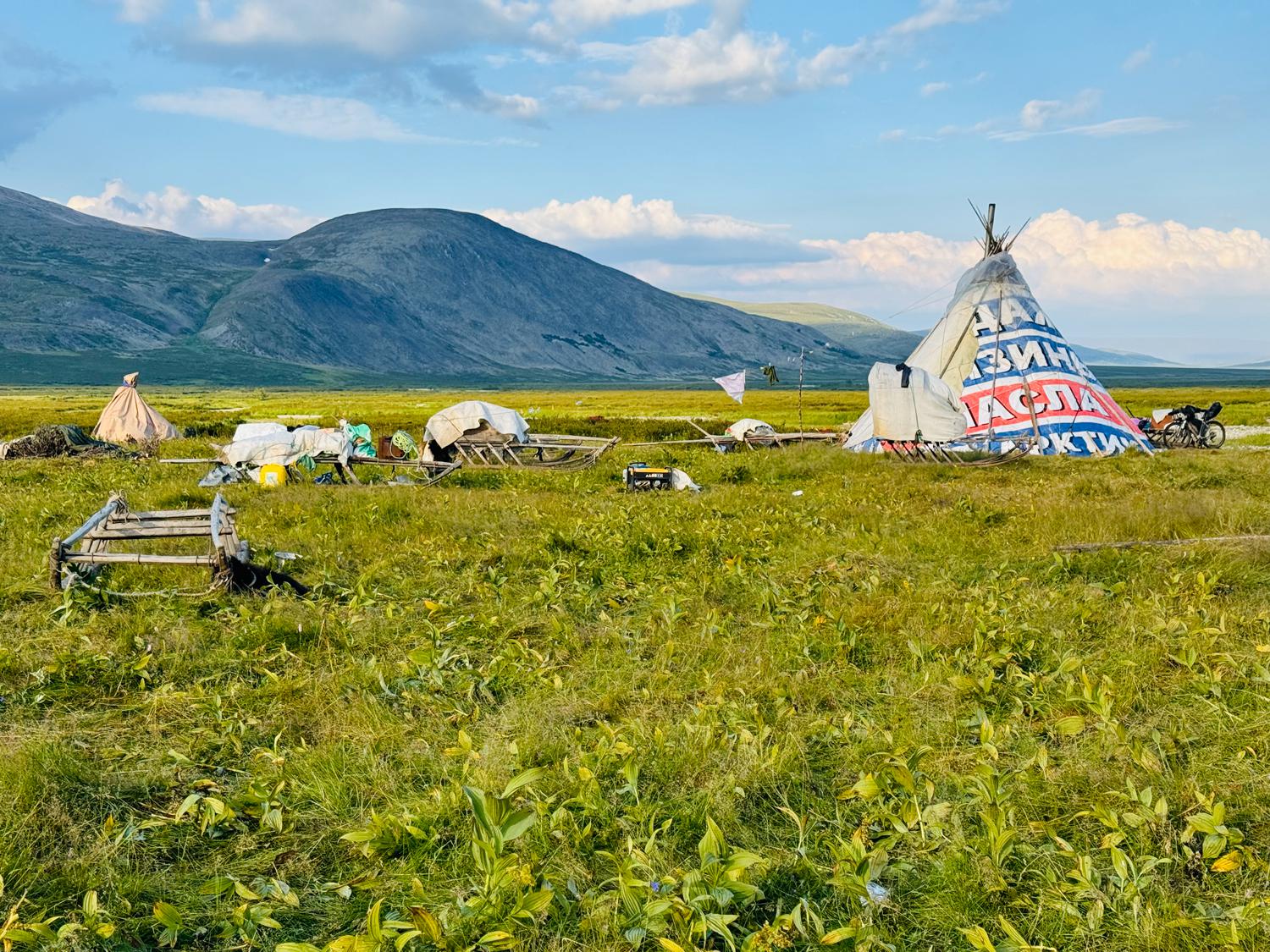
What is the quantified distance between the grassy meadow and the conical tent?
18.5 metres

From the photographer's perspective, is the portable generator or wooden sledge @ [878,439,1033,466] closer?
the portable generator

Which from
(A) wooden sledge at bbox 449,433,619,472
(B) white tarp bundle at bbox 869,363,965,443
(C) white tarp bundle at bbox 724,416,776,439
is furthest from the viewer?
(C) white tarp bundle at bbox 724,416,776,439

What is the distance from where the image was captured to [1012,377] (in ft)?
102

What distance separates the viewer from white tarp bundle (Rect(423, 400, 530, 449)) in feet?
88.3

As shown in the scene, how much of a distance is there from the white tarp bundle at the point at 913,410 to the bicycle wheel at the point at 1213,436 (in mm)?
11275

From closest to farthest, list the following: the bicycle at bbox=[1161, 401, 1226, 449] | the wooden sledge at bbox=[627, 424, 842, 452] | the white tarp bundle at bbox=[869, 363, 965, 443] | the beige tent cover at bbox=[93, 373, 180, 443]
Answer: the white tarp bundle at bbox=[869, 363, 965, 443] < the bicycle at bbox=[1161, 401, 1226, 449] < the wooden sledge at bbox=[627, 424, 842, 452] < the beige tent cover at bbox=[93, 373, 180, 443]

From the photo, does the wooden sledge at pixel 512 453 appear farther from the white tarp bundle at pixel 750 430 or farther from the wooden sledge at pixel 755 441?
the white tarp bundle at pixel 750 430

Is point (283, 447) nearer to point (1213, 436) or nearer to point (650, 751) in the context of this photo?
point (650, 751)

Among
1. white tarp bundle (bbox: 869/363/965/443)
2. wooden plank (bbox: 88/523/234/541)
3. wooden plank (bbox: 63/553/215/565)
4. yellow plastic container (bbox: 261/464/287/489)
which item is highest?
white tarp bundle (bbox: 869/363/965/443)

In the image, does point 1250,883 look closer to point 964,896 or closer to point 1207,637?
point 964,896

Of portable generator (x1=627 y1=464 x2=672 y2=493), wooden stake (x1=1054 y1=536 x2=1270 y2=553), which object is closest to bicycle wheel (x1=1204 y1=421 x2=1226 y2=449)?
portable generator (x1=627 y1=464 x2=672 y2=493)

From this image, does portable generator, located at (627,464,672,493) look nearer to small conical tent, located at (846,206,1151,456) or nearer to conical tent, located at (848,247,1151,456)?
small conical tent, located at (846,206,1151,456)

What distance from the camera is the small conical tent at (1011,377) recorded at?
29312 millimetres

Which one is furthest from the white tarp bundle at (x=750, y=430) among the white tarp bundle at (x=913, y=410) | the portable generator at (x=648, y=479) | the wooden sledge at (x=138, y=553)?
the wooden sledge at (x=138, y=553)
